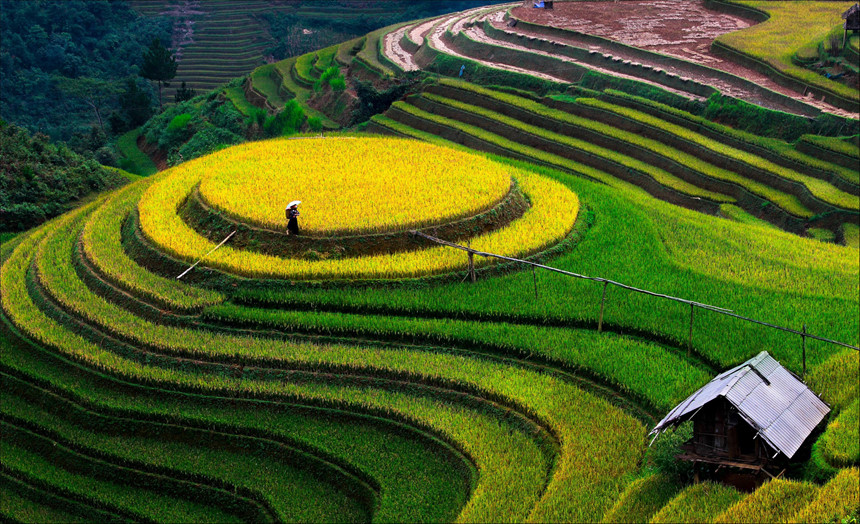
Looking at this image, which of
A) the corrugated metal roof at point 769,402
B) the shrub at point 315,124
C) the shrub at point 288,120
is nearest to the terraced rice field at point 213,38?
the shrub at point 288,120

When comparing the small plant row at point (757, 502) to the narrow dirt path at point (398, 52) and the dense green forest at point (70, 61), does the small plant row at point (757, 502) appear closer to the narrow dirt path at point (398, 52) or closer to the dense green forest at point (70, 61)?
the narrow dirt path at point (398, 52)

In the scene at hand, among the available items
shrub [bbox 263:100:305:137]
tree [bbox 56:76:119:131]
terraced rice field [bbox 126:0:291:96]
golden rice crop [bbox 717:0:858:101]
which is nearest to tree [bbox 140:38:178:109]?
tree [bbox 56:76:119:131]

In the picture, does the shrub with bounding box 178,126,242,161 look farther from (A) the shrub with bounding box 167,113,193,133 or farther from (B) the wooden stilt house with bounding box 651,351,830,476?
(B) the wooden stilt house with bounding box 651,351,830,476

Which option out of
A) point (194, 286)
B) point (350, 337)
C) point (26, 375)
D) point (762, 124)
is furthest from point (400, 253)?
point (762, 124)

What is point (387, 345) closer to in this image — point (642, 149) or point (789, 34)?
point (642, 149)

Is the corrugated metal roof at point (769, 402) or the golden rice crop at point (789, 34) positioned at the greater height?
the golden rice crop at point (789, 34)

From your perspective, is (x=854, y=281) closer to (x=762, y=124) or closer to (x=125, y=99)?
(x=762, y=124)

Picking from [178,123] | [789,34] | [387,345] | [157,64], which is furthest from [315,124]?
[387,345]
